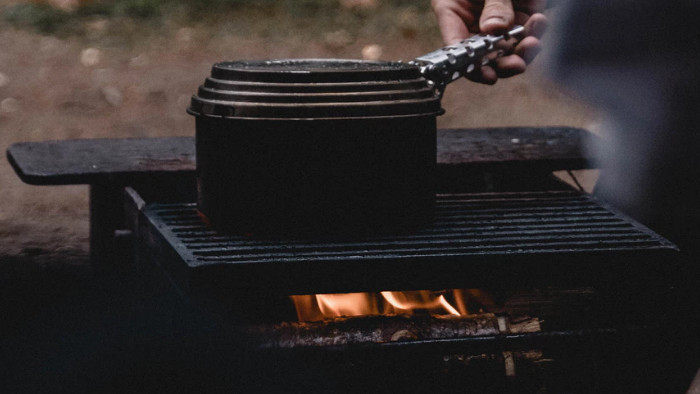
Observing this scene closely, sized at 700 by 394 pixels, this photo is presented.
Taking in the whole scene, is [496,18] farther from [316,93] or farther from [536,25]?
[316,93]

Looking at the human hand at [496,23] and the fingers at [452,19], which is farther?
the fingers at [452,19]

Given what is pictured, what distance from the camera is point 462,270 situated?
171 cm

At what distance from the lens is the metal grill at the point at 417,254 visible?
1.64 metres

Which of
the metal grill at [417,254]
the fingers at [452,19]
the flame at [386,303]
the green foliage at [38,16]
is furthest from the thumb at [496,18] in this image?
the green foliage at [38,16]

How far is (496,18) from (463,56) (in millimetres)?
190

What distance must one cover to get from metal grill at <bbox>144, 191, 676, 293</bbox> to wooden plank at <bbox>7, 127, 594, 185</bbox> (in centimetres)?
32

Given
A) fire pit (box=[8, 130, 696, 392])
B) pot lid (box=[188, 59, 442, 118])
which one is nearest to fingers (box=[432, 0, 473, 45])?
fire pit (box=[8, 130, 696, 392])

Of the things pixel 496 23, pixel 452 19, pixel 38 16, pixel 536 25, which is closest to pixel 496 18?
pixel 496 23

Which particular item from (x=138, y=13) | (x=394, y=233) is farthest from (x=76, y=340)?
(x=138, y=13)

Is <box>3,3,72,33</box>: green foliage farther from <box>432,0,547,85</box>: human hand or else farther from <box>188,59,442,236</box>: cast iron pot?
<box>188,59,442,236</box>: cast iron pot

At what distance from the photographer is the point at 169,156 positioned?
245cm

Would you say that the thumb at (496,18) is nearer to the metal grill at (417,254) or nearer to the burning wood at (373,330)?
the metal grill at (417,254)

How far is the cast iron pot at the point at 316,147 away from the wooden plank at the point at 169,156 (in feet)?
1.61

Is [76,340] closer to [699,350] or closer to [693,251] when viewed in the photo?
[699,350]
